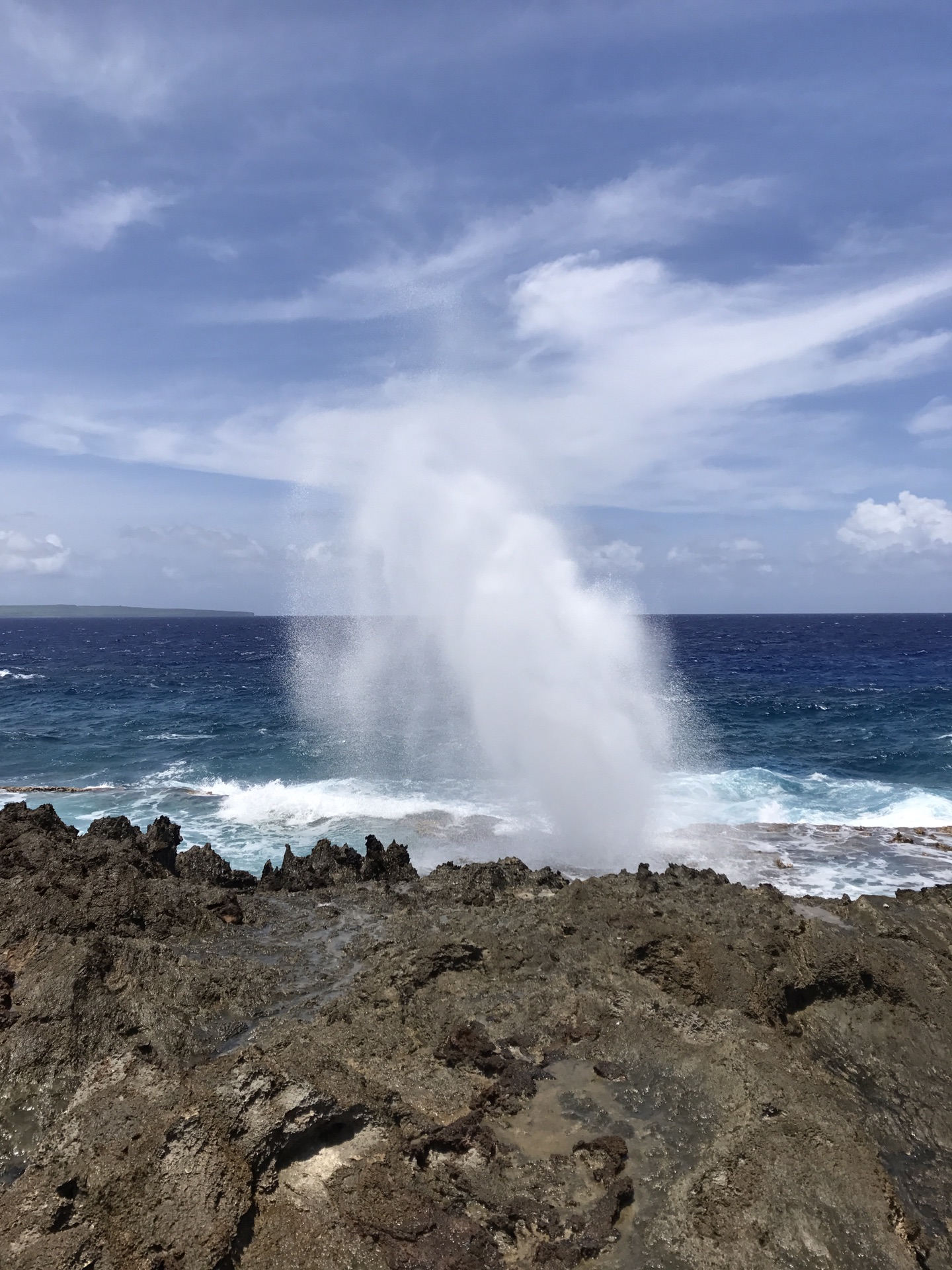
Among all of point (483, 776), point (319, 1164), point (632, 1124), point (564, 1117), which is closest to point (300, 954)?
point (319, 1164)

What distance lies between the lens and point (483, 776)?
91.6 ft

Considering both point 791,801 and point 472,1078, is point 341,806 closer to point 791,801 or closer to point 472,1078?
point 791,801

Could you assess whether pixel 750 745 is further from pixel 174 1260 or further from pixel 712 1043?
pixel 174 1260

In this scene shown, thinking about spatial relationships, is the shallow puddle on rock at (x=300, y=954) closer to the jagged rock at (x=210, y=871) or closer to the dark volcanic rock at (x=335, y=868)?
Result: the dark volcanic rock at (x=335, y=868)

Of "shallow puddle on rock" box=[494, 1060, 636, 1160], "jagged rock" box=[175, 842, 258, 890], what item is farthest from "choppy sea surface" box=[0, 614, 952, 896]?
"shallow puddle on rock" box=[494, 1060, 636, 1160]

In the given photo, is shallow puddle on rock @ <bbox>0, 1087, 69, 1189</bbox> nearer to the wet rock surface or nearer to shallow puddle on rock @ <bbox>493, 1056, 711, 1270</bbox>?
the wet rock surface

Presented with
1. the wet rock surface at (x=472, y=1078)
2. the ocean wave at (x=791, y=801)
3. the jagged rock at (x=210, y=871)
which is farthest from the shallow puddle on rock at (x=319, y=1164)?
the ocean wave at (x=791, y=801)

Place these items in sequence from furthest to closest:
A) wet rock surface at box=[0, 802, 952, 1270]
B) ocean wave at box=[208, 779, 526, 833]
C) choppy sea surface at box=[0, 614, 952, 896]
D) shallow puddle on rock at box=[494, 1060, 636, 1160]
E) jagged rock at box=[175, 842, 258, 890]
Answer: ocean wave at box=[208, 779, 526, 833]
choppy sea surface at box=[0, 614, 952, 896]
jagged rock at box=[175, 842, 258, 890]
shallow puddle on rock at box=[494, 1060, 636, 1160]
wet rock surface at box=[0, 802, 952, 1270]

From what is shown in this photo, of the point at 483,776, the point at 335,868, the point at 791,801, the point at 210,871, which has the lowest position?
the point at 791,801

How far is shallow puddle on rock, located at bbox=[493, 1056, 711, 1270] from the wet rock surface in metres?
0.03

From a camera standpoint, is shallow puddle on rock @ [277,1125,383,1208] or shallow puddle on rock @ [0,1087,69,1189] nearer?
shallow puddle on rock @ [277,1125,383,1208]

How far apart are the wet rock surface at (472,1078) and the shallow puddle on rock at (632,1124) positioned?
27mm

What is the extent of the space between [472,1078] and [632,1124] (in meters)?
1.68

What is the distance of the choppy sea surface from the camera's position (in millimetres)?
20312
